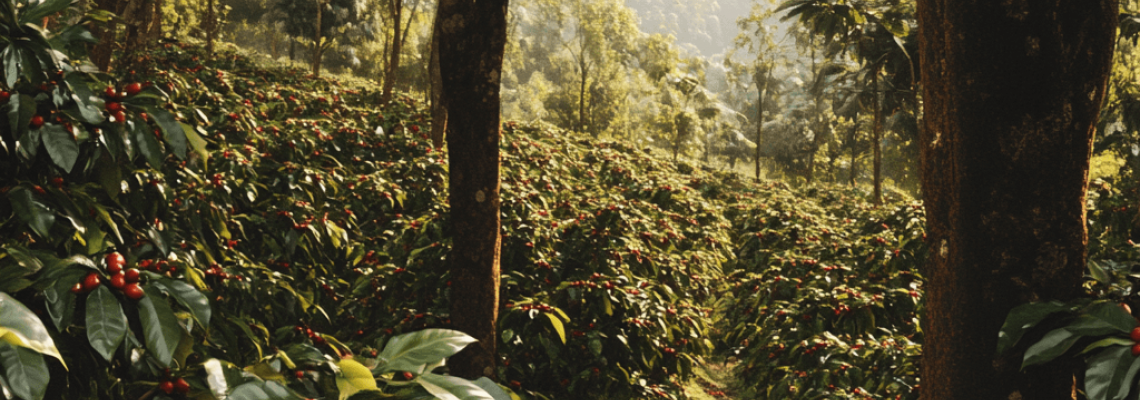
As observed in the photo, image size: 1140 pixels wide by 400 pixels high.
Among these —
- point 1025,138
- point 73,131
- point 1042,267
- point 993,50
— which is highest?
point 993,50

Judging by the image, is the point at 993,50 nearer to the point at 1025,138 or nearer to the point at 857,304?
the point at 1025,138

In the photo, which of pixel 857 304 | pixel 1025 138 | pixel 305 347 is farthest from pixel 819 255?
pixel 305 347

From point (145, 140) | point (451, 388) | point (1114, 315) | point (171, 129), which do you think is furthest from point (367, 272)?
point (1114, 315)

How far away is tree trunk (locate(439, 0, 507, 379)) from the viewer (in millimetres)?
2633

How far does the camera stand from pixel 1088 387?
47.0 inches

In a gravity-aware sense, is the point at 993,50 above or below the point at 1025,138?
above

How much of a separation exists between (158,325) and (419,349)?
19.8 inches

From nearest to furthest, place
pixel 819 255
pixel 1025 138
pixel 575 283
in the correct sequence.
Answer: pixel 1025 138 → pixel 575 283 → pixel 819 255

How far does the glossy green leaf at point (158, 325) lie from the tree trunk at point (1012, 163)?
170cm

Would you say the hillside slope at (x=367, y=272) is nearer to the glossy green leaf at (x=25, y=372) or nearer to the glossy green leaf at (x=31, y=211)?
the glossy green leaf at (x=31, y=211)

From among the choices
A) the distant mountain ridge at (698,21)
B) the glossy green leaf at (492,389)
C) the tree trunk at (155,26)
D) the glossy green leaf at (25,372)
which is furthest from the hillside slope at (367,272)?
the distant mountain ridge at (698,21)

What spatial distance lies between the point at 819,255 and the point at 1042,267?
4636 millimetres

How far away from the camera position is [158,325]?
3.60 feet

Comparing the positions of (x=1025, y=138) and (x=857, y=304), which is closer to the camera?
(x=1025, y=138)
